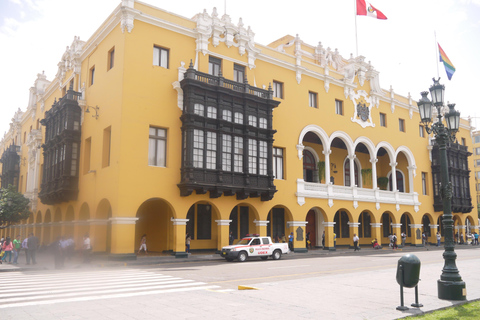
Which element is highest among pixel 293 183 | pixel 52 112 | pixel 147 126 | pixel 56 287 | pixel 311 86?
pixel 311 86

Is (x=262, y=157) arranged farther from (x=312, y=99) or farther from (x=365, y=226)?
(x=365, y=226)

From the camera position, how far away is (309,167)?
36.5 m

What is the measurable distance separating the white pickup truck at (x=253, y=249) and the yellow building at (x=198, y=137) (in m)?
2.76

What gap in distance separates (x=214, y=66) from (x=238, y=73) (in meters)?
2.09

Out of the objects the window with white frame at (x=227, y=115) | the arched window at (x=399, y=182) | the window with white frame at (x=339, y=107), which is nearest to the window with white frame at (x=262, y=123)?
the window with white frame at (x=227, y=115)

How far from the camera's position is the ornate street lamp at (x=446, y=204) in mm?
9945

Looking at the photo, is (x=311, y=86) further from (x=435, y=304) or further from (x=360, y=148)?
(x=435, y=304)

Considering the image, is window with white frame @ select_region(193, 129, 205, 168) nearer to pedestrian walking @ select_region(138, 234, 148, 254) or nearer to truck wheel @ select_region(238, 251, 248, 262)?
truck wheel @ select_region(238, 251, 248, 262)

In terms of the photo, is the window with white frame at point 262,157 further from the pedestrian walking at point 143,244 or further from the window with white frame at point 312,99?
the pedestrian walking at point 143,244

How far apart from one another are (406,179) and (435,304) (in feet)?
118

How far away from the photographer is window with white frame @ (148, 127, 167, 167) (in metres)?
24.6

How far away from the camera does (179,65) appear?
85.8ft

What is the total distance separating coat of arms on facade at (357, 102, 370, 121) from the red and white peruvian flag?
9.13m

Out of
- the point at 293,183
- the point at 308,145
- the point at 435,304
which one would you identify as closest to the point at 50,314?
the point at 435,304
